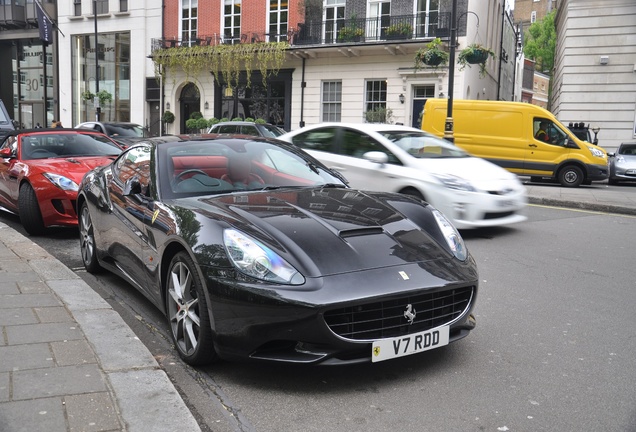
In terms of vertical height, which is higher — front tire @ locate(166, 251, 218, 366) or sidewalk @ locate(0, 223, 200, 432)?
front tire @ locate(166, 251, 218, 366)

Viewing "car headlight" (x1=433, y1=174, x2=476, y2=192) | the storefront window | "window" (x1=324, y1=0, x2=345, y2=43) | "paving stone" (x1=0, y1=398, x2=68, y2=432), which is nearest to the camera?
"paving stone" (x1=0, y1=398, x2=68, y2=432)

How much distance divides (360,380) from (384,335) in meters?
0.37

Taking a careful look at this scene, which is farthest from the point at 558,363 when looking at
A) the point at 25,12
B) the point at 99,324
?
the point at 25,12

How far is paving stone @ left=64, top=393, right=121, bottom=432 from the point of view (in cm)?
289

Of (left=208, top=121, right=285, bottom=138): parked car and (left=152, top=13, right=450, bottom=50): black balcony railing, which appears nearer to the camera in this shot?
(left=208, top=121, right=285, bottom=138): parked car

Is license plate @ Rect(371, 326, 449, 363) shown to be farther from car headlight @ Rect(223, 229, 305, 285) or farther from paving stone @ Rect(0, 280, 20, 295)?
paving stone @ Rect(0, 280, 20, 295)

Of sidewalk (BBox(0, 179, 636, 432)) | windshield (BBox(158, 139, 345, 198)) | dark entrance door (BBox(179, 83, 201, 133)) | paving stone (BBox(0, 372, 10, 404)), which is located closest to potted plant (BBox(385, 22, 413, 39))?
dark entrance door (BBox(179, 83, 201, 133))

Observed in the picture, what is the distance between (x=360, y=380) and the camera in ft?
11.9

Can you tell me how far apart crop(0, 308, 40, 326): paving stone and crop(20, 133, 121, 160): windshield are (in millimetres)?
4575

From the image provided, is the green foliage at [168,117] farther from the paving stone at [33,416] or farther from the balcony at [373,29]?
the paving stone at [33,416]

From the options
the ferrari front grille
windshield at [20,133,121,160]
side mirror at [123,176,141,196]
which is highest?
windshield at [20,133,121,160]

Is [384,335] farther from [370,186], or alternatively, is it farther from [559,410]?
[370,186]

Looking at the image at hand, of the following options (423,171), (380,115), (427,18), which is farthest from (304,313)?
(427,18)

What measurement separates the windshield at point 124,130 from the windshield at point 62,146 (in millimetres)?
11225
